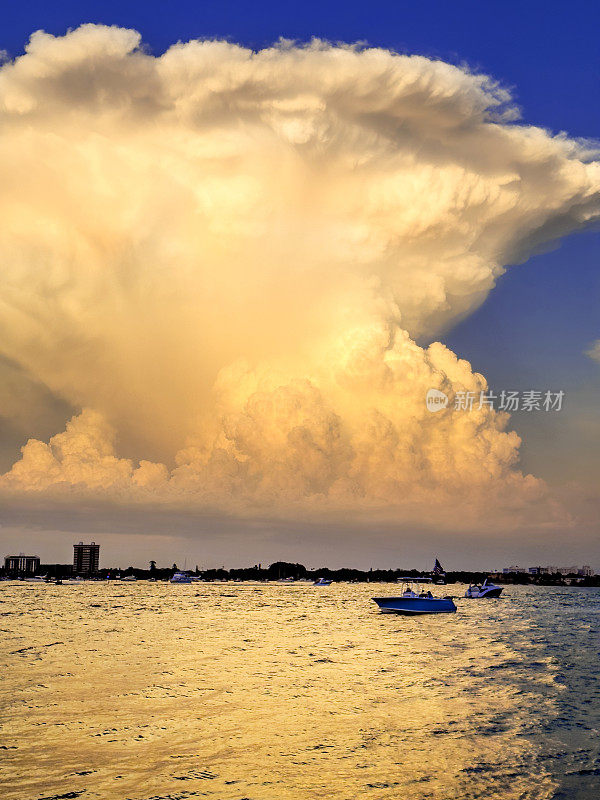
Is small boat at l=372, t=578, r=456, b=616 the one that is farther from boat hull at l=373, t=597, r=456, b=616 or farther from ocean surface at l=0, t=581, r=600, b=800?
ocean surface at l=0, t=581, r=600, b=800

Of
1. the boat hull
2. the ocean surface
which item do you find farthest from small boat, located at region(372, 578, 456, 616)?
the ocean surface

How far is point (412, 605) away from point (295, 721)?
8221 cm

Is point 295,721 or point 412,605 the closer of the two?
point 295,721

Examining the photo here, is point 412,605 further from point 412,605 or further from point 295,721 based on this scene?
point 295,721

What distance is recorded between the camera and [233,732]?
32.5 m

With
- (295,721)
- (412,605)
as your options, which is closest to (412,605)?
(412,605)

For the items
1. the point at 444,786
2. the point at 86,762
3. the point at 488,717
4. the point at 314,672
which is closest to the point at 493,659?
the point at 314,672

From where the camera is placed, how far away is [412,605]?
114m

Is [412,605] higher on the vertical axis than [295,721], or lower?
lower

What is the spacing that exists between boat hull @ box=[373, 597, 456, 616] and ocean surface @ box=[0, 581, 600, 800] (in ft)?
131

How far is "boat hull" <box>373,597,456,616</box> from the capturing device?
112 m

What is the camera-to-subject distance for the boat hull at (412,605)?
112 meters

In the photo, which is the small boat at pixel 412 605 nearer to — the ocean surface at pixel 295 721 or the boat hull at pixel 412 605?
the boat hull at pixel 412 605

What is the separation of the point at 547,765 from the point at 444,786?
5.74 m
